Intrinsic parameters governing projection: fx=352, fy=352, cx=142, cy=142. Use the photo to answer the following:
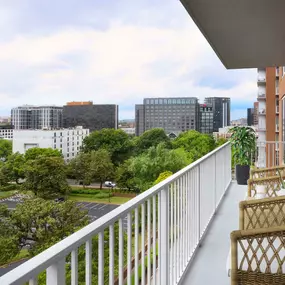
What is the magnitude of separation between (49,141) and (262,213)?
1080 inches

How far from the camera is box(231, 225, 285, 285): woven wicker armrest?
142 centimetres

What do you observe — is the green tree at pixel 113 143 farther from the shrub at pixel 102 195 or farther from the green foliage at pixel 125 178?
the shrub at pixel 102 195

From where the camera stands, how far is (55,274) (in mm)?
715

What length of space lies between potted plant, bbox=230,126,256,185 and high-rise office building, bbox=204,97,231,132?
75.3 feet

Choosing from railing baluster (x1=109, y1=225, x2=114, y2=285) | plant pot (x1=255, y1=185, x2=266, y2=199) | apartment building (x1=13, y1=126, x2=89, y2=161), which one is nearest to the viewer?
railing baluster (x1=109, y1=225, x2=114, y2=285)

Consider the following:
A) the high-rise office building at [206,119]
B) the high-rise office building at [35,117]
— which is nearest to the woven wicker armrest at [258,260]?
the high-rise office building at [35,117]

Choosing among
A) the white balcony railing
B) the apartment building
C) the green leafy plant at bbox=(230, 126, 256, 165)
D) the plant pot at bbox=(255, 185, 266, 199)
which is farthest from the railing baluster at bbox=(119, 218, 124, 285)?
the apartment building

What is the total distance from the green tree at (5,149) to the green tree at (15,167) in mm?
346

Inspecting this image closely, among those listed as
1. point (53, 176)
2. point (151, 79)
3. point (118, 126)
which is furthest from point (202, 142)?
point (151, 79)

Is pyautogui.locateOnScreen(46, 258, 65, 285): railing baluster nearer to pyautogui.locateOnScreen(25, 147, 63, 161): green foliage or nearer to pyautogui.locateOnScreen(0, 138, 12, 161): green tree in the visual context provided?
pyautogui.locateOnScreen(0, 138, 12, 161): green tree

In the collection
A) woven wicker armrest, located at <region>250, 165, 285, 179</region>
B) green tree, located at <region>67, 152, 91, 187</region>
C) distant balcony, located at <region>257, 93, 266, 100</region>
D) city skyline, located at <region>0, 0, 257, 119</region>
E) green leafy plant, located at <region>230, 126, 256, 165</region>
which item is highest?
city skyline, located at <region>0, 0, 257, 119</region>

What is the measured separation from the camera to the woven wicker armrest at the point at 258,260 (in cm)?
142

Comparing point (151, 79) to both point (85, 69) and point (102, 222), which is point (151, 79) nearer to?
point (85, 69)

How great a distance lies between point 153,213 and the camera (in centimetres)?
158
